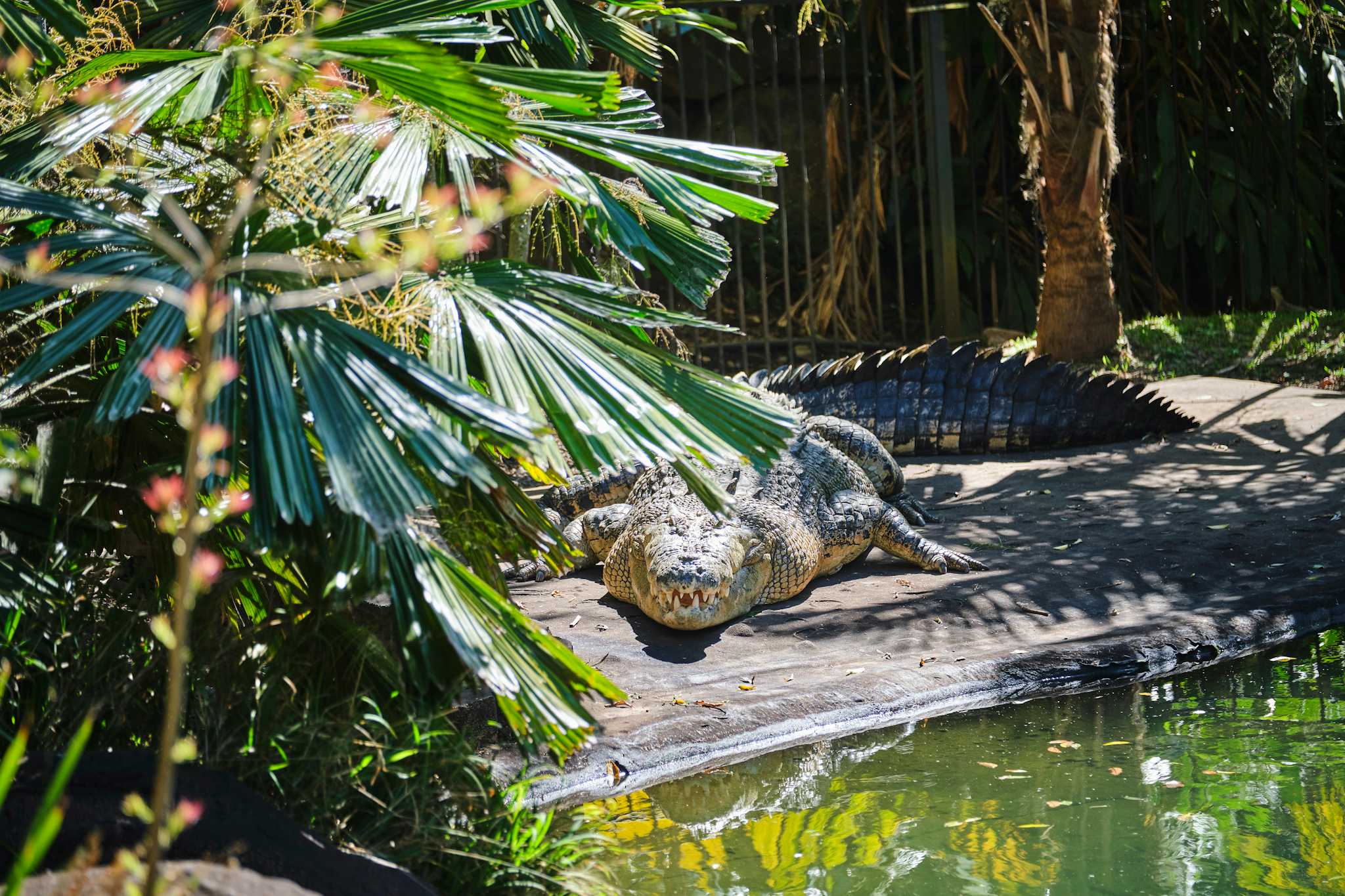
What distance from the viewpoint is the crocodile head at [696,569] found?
4250mm

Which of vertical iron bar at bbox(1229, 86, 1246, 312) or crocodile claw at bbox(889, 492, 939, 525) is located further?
vertical iron bar at bbox(1229, 86, 1246, 312)

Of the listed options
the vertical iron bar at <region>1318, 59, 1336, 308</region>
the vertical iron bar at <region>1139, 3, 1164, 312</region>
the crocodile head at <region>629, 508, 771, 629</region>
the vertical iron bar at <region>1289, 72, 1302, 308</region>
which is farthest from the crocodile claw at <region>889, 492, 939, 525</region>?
the vertical iron bar at <region>1318, 59, 1336, 308</region>

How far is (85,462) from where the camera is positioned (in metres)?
2.65

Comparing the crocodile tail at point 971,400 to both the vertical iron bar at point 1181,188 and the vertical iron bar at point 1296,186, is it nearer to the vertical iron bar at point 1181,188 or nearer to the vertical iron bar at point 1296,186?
the vertical iron bar at point 1296,186

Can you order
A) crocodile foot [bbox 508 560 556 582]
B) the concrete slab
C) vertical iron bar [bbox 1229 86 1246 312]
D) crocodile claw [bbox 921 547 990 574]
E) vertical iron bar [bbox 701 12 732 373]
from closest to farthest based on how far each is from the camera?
the concrete slab
crocodile claw [bbox 921 547 990 574]
crocodile foot [bbox 508 560 556 582]
vertical iron bar [bbox 701 12 732 373]
vertical iron bar [bbox 1229 86 1246 312]

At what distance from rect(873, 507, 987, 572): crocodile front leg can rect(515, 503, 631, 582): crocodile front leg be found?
3.49ft

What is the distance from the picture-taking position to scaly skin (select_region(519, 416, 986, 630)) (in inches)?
171

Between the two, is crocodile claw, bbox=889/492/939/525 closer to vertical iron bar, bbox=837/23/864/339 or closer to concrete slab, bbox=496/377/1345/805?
concrete slab, bbox=496/377/1345/805

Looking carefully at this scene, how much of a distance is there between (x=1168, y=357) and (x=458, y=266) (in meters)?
6.58

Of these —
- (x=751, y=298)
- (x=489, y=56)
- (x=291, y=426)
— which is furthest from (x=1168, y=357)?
(x=291, y=426)

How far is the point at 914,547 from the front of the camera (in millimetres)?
5035

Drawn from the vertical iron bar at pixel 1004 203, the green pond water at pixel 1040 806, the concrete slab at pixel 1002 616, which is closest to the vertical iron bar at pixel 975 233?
the vertical iron bar at pixel 1004 203

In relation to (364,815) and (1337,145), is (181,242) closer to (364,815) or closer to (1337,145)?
(364,815)

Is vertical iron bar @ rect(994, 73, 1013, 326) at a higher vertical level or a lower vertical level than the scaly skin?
higher
